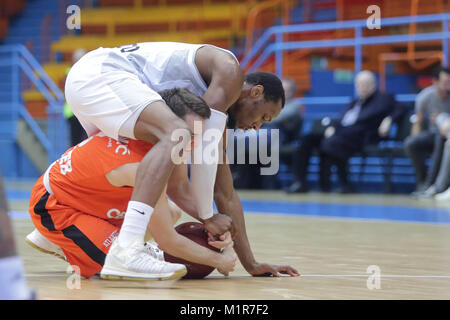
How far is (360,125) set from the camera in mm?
9812

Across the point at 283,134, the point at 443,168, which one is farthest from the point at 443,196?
the point at 283,134

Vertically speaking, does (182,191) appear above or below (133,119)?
below

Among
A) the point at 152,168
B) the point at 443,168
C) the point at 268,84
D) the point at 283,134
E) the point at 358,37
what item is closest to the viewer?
the point at 152,168

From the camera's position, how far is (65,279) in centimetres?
315

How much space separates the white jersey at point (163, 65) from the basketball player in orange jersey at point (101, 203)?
7.8 inches

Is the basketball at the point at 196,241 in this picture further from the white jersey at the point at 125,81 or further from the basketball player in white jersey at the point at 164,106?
the white jersey at the point at 125,81

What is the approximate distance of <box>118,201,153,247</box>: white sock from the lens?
9.52 ft

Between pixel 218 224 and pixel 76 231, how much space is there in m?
0.59

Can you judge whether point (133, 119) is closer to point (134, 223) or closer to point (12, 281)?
point (134, 223)

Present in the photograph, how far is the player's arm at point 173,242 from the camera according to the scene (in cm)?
310

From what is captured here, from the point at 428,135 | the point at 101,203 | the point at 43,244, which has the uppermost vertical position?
the point at 101,203

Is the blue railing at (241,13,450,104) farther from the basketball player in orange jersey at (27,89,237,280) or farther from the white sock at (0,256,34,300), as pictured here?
the white sock at (0,256,34,300)

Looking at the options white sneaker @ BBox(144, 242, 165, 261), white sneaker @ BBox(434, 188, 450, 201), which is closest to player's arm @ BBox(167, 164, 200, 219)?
white sneaker @ BBox(144, 242, 165, 261)
